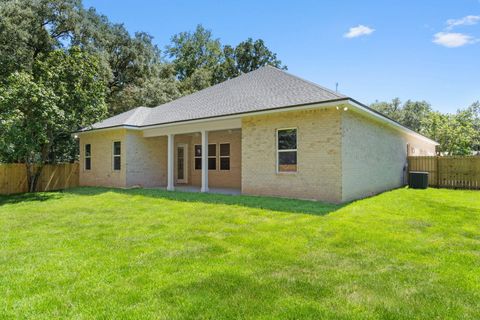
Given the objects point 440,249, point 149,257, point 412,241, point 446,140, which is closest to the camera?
point 149,257

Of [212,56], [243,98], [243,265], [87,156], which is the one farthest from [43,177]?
[212,56]

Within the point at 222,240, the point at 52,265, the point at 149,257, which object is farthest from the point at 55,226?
the point at 222,240

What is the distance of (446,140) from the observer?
103 ft

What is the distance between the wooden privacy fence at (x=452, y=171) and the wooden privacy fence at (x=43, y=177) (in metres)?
21.0

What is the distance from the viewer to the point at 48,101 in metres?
12.0

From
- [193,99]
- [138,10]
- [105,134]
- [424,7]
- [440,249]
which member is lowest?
[440,249]

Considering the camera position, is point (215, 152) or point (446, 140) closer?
point (215, 152)

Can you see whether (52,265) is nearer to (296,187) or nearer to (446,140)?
(296,187)

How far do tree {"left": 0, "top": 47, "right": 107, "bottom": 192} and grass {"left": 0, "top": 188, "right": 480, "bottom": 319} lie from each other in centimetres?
494

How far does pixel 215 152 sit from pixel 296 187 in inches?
285

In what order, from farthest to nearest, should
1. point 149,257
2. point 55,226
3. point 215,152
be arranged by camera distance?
point 215,152
point 55,226
point 149,257

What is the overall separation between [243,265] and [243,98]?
1006 centimetres

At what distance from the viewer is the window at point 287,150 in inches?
435

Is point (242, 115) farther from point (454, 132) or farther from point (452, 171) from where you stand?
point (454, 132)
